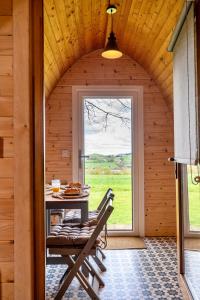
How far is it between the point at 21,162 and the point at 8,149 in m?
0.09

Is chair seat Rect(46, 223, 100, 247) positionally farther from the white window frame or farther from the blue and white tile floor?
the white window frame

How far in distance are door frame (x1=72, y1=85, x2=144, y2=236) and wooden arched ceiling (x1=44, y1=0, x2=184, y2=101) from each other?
1.16ft

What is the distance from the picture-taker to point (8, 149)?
1.43 metres

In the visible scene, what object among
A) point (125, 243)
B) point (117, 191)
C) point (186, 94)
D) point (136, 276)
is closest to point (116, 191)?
point (117, 191)

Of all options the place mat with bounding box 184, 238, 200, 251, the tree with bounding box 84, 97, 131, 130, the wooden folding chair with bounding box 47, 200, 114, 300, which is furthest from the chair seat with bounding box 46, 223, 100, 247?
the tree with bounding box 84, 97, 131, 130

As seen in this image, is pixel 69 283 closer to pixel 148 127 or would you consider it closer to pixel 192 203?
pixel 192 203

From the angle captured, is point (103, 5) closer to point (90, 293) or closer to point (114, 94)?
point (114, 94)

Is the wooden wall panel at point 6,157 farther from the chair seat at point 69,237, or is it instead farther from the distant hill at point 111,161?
the distant hill at point 111,161

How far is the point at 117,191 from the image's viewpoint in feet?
14.4

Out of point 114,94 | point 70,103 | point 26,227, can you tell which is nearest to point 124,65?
point 114,94

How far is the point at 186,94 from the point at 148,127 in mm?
2135

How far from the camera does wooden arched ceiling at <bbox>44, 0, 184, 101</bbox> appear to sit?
8.88 feet

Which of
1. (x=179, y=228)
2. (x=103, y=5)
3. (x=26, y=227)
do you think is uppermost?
(x=103, y=5)

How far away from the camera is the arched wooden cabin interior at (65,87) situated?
1417 mm
